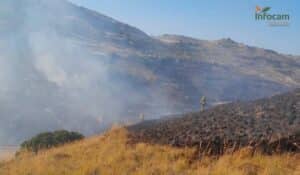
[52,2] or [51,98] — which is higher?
[52,2]

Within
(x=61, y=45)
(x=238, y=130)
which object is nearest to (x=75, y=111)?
(x=61, y=45)

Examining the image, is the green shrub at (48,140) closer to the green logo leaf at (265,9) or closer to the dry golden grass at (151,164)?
the dry golden grass at (151,164)

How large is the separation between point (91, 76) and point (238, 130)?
43.9 m

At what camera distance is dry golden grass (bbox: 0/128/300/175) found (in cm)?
579

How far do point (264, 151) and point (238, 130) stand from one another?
3.43 ft

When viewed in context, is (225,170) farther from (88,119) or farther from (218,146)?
(88,119)

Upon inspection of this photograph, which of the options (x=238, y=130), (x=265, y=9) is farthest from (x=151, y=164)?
(x=265, y=9)

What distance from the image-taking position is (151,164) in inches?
248

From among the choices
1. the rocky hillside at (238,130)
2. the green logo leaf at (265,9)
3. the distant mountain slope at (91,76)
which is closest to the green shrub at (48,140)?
the rocky hillside at (238,130)

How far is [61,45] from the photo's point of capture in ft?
203

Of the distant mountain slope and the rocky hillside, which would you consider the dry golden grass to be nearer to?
the rocky hillside

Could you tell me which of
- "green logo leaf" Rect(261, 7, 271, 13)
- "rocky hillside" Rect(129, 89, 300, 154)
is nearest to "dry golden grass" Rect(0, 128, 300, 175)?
"rocky hillside" Rect(129, 89, 300, 154)

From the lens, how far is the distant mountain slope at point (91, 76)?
3647cm

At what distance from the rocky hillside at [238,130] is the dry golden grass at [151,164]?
427 mm
